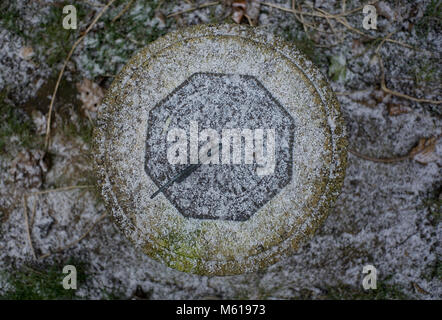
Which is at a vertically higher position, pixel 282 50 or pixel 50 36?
pixel 50 36

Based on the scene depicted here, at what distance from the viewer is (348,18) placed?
2.21 metres

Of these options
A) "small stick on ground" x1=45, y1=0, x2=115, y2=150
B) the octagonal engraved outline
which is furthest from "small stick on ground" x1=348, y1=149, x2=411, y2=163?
"small stick on ground" x1=45, y1=0, x2=115, y2=150

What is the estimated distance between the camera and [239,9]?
2.15m

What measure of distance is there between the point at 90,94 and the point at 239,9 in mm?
1079

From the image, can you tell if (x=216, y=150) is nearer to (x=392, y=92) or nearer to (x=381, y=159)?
(x=381, y=159)

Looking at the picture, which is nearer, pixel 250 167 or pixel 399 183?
pixel 250 167

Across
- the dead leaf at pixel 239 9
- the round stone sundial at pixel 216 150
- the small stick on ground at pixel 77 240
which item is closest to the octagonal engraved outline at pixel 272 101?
the round stone sundial at pixel 216 150

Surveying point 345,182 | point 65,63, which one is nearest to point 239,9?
point 65,63

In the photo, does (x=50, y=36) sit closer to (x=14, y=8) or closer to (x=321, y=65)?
(x=14, y=8)

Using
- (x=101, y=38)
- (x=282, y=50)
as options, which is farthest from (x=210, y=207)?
(x=101, y=38)

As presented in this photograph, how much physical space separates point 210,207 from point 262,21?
4.06 ft
